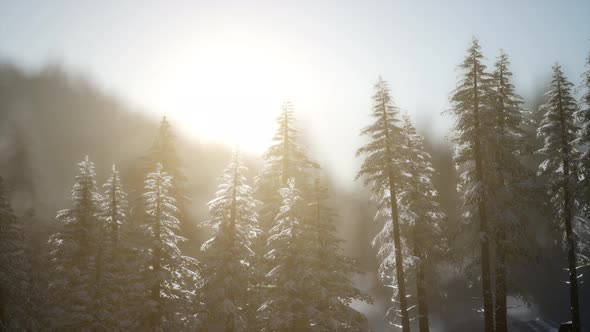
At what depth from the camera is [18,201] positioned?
45625 millimetres

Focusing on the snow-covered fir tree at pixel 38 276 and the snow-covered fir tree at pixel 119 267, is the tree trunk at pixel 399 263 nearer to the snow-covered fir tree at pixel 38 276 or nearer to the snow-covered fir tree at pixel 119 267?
the snow-covered fir tree at pixel 119 267

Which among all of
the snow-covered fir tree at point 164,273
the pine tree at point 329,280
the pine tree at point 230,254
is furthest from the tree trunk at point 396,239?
the snow-covered fir tree at point 164,273

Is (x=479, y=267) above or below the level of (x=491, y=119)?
below

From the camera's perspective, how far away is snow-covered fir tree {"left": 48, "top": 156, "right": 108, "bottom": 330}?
2062 cm

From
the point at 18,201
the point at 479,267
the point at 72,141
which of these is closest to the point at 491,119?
the point at 479,267

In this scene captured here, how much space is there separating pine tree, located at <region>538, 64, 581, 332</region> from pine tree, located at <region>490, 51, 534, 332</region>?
3404mm

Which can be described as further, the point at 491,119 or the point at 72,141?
the point at 72,141

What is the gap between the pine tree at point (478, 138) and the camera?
1989 cm

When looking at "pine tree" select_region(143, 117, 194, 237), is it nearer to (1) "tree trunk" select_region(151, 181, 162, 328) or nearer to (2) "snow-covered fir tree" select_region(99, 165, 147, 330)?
(2) "snow-covered fir tree" select_region(99, 165, 147, 330)

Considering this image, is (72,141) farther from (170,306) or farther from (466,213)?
(466,213)

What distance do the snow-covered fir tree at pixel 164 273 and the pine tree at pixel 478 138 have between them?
16.7 m

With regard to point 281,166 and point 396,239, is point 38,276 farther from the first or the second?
point 396,239

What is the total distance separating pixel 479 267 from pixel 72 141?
66634 millimetres

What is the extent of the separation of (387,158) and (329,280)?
7981mm
